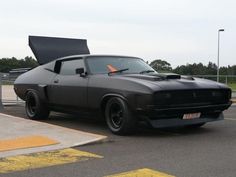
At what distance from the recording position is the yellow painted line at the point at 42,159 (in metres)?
6.05

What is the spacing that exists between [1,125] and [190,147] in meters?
4.03

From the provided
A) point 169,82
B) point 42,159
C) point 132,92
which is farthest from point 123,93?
point 42,159

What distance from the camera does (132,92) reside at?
27.0 ft

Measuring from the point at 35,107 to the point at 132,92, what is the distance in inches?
130

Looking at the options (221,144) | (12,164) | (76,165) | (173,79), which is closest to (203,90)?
(173,79)

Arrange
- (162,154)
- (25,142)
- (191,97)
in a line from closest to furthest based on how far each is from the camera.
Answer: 1. (162,154)
2. (25,142)
3. (191,97)

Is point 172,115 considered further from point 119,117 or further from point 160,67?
point 160,67

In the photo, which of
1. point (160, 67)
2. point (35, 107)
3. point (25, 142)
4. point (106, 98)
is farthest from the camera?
point (160, 67)

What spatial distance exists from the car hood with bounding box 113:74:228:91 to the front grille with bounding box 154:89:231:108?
0.08 m

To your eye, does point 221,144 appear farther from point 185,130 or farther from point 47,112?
point 47,112

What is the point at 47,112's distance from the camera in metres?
10.7

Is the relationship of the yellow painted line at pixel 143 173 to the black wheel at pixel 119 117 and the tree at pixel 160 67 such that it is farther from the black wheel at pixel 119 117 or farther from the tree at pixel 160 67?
the tree at pixel 160 67

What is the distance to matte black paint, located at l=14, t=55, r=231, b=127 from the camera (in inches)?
320

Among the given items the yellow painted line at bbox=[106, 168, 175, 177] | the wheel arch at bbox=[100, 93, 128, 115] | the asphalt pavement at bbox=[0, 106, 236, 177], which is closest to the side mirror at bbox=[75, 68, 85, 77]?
the wheel arch at bbox=[100, 93, 128, 115]
